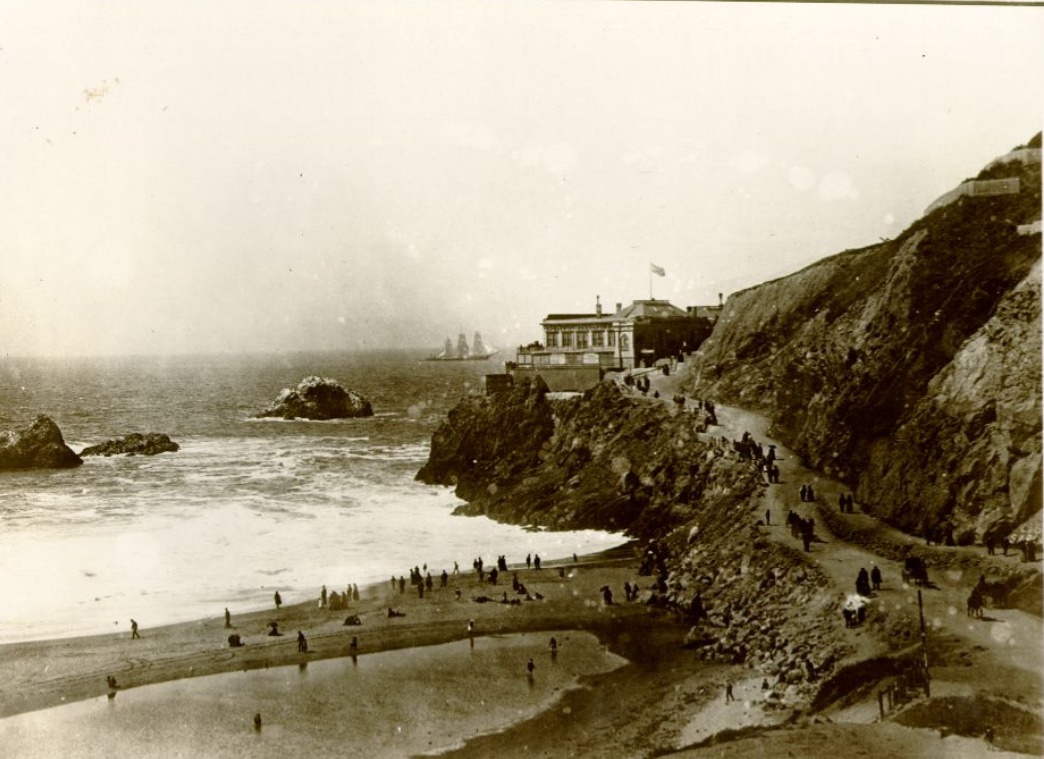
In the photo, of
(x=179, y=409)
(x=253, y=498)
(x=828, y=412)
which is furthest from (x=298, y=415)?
(x=828, y=412)

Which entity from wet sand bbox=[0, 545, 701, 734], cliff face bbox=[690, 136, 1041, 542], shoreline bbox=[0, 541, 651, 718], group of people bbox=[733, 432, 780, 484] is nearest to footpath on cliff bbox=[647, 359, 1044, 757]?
cliff face bbox=[690, 136, 1041, 542]

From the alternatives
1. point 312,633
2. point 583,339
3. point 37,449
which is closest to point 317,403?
point 583,339

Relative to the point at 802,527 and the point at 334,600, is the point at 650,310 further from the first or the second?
the point at 334,600

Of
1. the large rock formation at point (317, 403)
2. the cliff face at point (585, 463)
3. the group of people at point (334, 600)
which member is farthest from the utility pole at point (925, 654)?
the large rock formation at point (317, 403)

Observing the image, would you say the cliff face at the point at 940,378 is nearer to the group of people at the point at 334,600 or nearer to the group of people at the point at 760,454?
the group of people at the point at 760,454

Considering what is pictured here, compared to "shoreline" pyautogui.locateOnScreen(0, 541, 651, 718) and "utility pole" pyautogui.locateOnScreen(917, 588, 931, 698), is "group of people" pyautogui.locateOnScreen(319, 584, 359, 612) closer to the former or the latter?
"shoreline" pyautogui.locateOnScreen(0, 541, 651, 718)

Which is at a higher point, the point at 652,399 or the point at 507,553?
the point at 652,399

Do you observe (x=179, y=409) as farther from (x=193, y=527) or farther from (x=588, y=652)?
(x=588, y=652)
